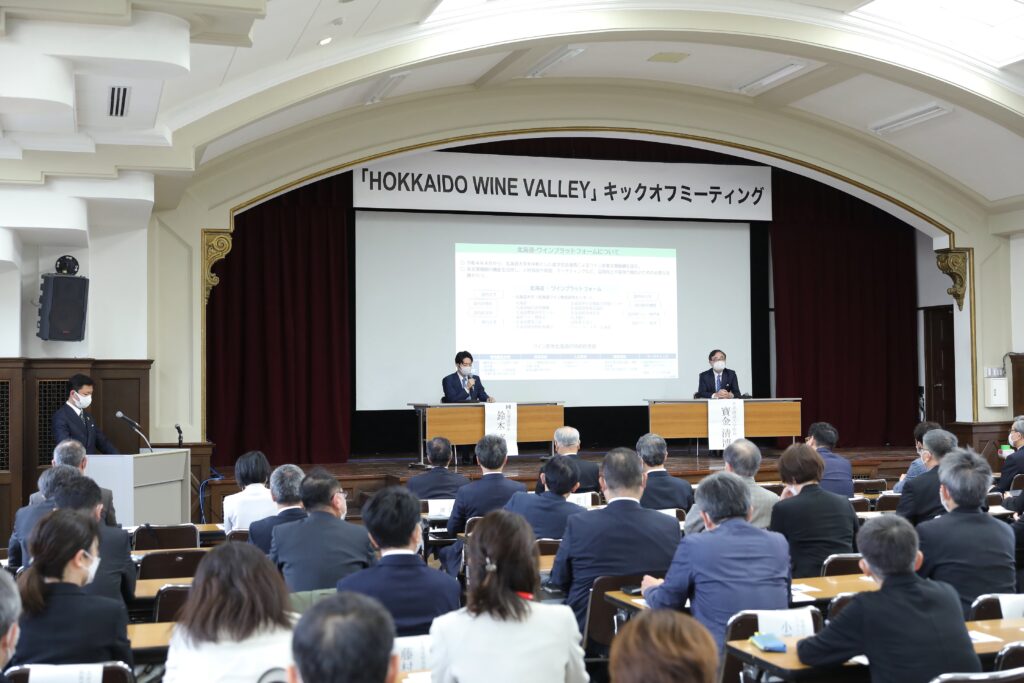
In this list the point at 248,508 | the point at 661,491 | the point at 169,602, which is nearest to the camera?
the point at 169,602

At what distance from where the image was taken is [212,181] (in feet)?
32.1

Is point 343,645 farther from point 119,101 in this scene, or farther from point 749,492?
point 119,101

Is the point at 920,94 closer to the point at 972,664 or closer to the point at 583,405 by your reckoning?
the point at 583,405

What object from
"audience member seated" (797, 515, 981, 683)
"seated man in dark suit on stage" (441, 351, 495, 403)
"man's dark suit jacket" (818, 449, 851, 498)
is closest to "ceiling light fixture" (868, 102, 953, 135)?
"seated man in dark suit on stage" (441, 351, 495, 403)

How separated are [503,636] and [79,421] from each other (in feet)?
20.0

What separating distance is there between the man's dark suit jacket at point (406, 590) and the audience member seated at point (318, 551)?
716 mm

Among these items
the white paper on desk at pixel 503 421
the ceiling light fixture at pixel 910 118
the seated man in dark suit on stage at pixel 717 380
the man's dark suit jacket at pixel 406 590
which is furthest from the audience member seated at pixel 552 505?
the ceiling light fixture at pixel 910 118

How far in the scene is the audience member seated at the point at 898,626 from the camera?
2.72 meters

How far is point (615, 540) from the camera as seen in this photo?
4016 mm

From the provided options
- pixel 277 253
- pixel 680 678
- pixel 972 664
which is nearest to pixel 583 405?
pixel 277 253

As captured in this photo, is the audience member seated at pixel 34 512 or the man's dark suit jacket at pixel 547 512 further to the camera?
the man's dark suit jacket at pixel 547 512

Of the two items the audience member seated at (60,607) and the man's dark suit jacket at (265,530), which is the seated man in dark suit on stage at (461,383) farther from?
the audience member seated at (60,607)

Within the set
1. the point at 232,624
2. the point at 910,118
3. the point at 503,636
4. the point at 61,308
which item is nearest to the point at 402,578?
the point at 503,636

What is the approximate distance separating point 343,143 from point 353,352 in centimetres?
249
